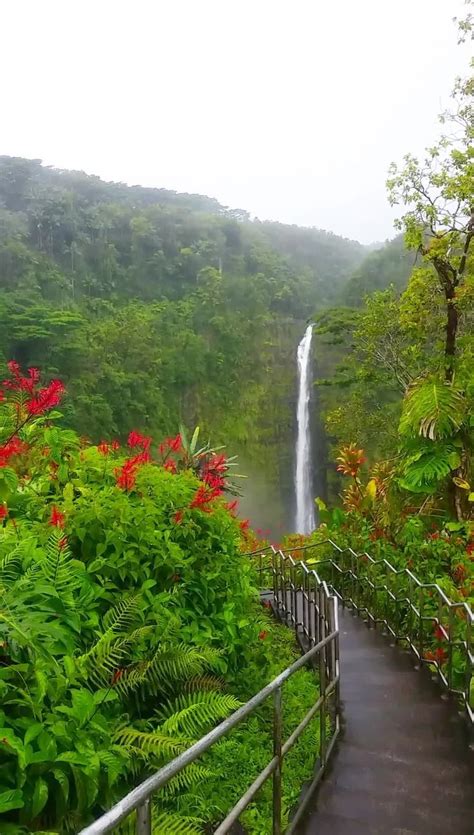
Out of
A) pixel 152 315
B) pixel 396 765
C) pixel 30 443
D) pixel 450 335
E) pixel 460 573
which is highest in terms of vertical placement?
pixel 152 315

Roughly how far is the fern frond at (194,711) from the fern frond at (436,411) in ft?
15.2

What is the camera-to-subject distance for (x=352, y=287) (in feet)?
104

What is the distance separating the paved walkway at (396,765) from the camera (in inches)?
104

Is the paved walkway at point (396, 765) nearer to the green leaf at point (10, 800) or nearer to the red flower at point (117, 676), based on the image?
the red flower at point (117, 676)

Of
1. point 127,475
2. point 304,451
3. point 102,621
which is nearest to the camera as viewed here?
point 102,621

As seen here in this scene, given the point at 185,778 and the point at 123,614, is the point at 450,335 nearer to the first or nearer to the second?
the point at 123,614

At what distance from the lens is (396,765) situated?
316 centimetres

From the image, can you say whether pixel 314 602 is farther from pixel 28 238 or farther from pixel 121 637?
pixel 28 238

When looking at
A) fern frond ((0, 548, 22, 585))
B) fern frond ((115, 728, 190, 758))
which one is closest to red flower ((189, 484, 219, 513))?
fern frond ((0, 548, 22, 585))

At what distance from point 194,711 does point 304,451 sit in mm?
22682

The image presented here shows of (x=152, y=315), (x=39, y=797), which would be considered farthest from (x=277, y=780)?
(x=152, y=315)

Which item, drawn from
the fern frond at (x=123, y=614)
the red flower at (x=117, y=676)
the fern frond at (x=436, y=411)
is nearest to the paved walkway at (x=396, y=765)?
the red flower at (x=117, y=676)

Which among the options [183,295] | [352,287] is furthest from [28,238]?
[352,287]

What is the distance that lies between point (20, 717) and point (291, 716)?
227 cm
